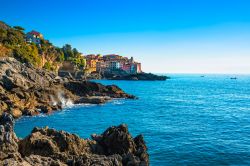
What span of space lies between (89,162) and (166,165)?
11075 millimetres

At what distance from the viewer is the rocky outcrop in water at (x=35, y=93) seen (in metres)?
51.3

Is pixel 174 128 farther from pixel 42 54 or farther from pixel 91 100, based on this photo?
pixel 42 54

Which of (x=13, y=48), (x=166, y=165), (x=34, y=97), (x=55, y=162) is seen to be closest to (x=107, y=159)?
(x=55, y=162)

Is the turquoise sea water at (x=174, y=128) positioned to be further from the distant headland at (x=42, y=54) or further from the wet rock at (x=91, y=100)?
the distant headland at (x=42, y=54)

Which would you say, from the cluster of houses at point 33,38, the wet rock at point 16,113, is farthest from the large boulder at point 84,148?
the cluster of houses at point 33,38

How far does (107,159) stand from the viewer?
19938 mm

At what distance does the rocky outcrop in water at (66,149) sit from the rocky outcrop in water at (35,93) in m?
24.1

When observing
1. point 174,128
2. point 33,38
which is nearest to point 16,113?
point 174,128

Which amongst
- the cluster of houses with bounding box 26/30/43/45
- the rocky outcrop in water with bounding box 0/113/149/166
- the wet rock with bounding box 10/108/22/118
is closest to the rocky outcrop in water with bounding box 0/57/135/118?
the wet rock with bounding box 10/108/22/118

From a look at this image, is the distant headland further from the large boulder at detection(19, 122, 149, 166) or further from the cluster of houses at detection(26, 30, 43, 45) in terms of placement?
the large boulder at detection(19, 122, 149, 166)

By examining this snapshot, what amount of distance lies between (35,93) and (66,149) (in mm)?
38553

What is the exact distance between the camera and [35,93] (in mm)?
58500

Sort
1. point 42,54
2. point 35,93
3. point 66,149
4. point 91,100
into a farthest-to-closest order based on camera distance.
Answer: point 42,54
point 91,100
point 35,93
point 66,149

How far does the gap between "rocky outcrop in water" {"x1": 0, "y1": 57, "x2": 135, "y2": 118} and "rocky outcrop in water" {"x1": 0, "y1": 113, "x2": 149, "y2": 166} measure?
79.0 ft
